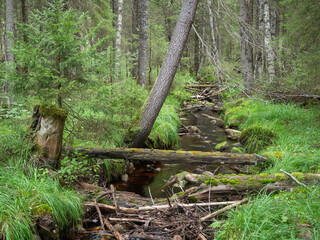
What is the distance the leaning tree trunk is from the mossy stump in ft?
7.97

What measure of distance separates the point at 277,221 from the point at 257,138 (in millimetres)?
4840

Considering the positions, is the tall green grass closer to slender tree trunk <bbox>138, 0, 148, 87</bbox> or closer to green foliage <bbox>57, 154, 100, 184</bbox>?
green foliage <bbox>57, 154, 100, 184</bbox>

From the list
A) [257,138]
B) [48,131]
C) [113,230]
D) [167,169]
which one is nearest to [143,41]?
[167,169]

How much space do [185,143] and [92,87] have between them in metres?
4.97

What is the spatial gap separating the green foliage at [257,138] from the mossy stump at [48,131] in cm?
534

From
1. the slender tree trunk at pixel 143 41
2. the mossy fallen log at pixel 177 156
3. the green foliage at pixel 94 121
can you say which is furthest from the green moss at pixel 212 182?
the slender tree trunk at pixel 143 41

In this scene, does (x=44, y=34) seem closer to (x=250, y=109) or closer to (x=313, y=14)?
(x=313, y=14)

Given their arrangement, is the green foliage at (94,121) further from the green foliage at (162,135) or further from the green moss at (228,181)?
the green moss at (228,181)

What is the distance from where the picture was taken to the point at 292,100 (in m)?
9.04

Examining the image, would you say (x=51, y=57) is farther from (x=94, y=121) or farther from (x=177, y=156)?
(x=177, y=156)

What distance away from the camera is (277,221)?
2662 millimetres

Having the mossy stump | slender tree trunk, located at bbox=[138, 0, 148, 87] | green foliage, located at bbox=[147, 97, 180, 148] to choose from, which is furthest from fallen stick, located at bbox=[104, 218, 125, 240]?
slender tree trunk, located at bbox=[138, 0, 148, 87]

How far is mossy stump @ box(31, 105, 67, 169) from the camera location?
3.90 m

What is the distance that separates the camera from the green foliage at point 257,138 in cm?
684
